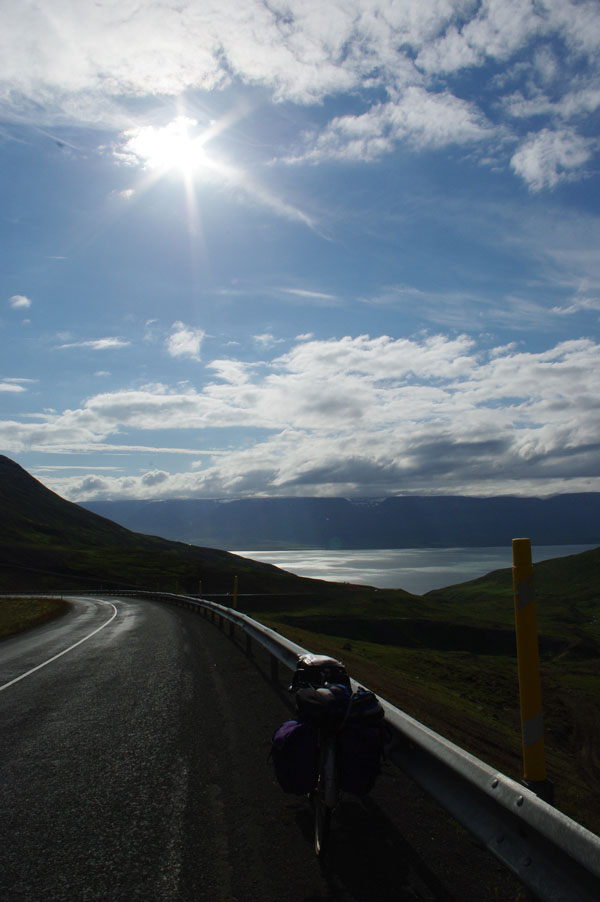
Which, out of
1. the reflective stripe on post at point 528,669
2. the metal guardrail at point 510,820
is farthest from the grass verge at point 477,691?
the reflective stripe on post at point 528,669

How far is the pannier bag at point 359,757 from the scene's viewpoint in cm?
398

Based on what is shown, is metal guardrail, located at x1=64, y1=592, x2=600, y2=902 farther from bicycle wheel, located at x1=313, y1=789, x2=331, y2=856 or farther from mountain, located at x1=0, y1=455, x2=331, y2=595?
mountain, located at x1=0, y1=455, x2=331, y2=595

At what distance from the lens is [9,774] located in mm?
5844

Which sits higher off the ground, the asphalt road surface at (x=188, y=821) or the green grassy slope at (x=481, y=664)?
the asphalt road surface at (x=188, y=821)

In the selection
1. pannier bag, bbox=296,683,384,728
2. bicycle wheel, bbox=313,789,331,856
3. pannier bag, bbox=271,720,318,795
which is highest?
pannier bag, bbox=296,683,384,728

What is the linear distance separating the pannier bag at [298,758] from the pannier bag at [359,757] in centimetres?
26

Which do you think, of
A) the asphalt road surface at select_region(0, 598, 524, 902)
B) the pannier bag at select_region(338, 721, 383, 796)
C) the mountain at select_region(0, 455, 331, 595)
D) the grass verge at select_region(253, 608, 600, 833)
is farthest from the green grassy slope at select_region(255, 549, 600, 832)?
the mountain at select_region(0, 455, 331, 595)

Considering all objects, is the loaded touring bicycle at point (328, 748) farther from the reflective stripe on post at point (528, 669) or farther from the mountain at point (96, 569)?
the mountain at point (96, 569)

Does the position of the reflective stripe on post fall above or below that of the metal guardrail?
above

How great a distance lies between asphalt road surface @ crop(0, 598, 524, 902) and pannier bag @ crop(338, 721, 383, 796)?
49cm

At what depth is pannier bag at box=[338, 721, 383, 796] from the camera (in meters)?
3.98

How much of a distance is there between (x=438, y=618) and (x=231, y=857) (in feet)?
227

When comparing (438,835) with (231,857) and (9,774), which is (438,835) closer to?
(231,857)

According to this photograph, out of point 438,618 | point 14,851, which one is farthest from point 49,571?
point 14,851
